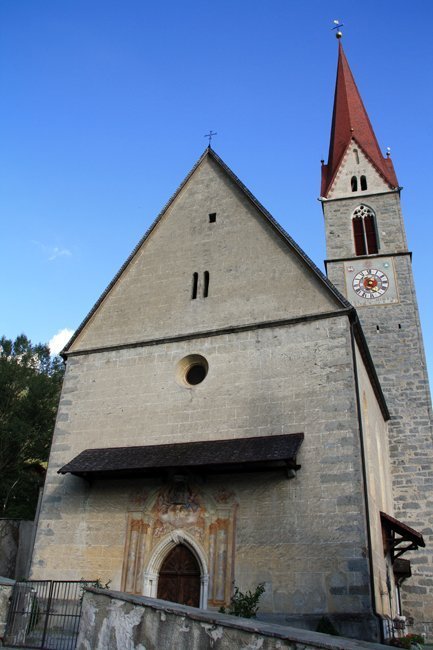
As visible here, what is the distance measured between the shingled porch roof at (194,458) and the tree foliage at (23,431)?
579 inches

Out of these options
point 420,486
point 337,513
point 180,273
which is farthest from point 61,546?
point 420,486

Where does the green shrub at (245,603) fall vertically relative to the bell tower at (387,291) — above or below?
below

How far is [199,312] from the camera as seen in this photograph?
50.6ft

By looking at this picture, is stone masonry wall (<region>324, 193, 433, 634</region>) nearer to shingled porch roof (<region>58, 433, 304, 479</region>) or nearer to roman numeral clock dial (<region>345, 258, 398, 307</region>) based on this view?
roman numeral clock dial (<region>345, 258, 398, 307</region>)

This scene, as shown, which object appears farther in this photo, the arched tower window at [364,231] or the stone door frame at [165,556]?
the arched tower window at [364,231]

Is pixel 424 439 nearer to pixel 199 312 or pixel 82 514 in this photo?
pixel 199 312

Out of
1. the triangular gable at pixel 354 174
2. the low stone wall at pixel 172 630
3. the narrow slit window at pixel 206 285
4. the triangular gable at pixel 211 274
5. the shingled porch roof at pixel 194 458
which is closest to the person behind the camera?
the low stone wall at pixel 172 630

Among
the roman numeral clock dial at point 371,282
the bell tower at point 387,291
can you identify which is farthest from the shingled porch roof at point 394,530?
the roman numeral clock dial at point 371,282

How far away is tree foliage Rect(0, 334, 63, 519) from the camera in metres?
28.5

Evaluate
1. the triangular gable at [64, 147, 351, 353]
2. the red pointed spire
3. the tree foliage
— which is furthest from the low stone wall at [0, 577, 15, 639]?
the red pointed spire

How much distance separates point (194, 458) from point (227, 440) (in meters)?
1.02

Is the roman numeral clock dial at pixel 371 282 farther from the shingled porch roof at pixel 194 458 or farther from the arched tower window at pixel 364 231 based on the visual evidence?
the shingled porch roof at pixel 194 458

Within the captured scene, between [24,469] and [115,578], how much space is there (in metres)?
17.9

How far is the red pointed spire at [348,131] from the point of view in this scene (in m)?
28.2
